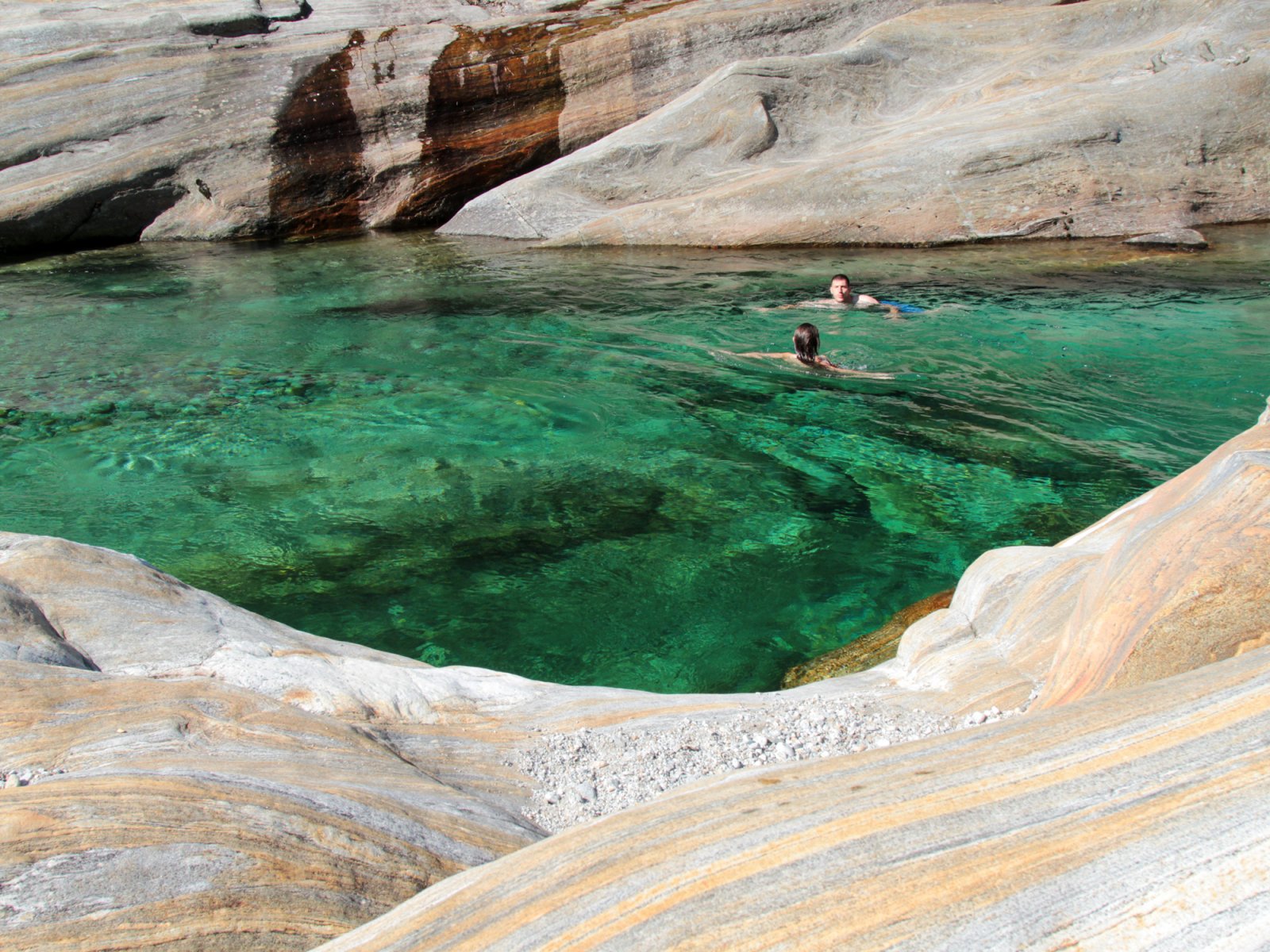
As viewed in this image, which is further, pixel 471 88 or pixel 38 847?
pixel 471 88

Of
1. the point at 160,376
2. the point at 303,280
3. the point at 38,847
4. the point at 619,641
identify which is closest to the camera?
the point at 38,847

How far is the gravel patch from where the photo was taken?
2867mm

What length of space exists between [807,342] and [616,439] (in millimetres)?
1949

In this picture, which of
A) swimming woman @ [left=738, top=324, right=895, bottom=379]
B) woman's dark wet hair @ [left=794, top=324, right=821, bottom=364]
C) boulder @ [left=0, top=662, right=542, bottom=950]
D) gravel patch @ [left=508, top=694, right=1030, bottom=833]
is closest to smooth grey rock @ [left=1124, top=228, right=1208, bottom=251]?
swimming woman @ [left=738, top=324, right=895, bottom=379]

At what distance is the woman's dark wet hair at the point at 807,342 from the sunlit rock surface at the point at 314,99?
979 cm

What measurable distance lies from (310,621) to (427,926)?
3662 mm

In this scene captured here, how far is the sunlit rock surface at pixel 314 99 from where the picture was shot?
51.7ft

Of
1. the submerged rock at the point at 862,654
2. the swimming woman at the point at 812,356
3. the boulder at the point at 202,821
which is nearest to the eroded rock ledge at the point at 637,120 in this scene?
the swimming woman at the point at 812,356

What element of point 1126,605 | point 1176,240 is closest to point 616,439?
point 1126,605

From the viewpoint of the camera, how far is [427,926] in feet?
5.69

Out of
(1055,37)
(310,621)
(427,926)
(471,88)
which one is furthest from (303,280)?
(427,926)

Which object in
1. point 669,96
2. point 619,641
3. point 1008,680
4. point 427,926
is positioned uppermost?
point 669,96

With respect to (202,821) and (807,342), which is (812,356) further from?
(202,821)

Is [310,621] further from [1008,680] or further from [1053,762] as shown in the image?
[1053,762]
